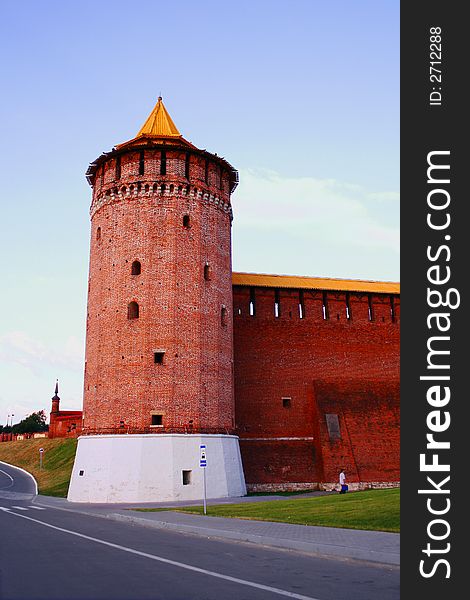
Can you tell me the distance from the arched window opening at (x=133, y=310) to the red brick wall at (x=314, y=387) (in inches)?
238

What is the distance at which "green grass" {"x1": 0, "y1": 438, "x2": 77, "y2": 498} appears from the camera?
35.0 metres

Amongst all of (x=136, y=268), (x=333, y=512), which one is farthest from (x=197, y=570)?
(x=136, y=268)

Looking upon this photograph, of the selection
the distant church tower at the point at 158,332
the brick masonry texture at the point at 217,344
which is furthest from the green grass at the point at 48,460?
the brick masonry texture at the point at 217,344

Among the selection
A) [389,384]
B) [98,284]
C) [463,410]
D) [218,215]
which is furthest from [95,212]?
[463,410]

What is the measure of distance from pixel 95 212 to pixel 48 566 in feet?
71.7

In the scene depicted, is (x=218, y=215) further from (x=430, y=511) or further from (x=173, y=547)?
(x=430, y=511)

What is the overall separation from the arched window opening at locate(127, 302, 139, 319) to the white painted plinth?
199 inches

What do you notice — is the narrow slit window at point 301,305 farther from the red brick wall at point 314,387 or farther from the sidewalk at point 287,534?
the sidewalk at point 287,534

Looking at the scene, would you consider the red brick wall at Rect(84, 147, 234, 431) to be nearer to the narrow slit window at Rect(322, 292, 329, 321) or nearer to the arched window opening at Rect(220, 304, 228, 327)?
the arched window opening at Rect(220, 304, 228, 327)

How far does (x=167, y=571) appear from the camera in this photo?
9.22 m

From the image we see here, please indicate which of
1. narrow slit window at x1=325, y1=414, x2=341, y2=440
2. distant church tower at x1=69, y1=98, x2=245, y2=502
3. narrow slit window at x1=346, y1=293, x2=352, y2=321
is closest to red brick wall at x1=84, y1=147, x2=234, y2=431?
distant church tower at x1=69, y1=98, x2=245, y2=502

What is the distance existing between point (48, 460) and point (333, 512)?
34586 mm

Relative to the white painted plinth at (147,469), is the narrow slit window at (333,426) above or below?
above

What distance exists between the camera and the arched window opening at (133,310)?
88.1 feet
